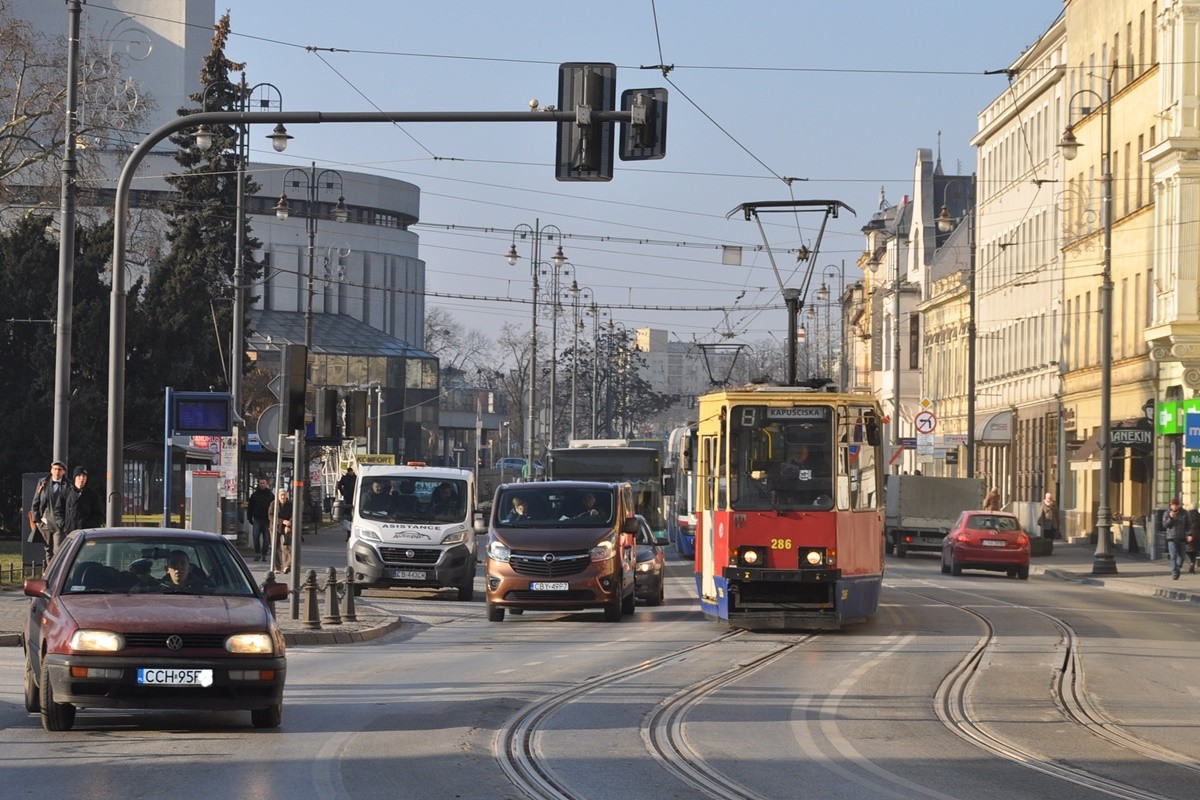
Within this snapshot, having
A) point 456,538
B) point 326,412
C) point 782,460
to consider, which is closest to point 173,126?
point 326,412

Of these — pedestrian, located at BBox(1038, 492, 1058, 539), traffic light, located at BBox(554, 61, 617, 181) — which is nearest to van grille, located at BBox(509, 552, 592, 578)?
traffic light, located at BBox(554, 61, 617, 181)

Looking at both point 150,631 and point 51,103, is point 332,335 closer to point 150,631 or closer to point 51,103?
point 51,103

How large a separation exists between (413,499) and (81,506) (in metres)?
8.02

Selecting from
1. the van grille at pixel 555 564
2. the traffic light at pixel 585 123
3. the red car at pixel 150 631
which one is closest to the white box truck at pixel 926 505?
the van grille at pixel 555 564

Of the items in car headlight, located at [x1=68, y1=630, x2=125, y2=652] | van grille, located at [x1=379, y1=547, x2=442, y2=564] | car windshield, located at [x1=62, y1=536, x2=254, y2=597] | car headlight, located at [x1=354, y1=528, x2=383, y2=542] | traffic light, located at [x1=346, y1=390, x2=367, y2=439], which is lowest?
van grille, located at [x1=379, y1=547, x2=442, y2=564]

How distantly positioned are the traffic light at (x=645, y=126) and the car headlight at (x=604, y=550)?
7939mm

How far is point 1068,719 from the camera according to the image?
48.8 ft

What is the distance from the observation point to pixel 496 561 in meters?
26.6

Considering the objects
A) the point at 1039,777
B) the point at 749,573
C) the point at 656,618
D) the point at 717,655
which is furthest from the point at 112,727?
the point at 656,618

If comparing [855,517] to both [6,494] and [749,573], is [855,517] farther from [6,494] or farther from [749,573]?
[6,494]

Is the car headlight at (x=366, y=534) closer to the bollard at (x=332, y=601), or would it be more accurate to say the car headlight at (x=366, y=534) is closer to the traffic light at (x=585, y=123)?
the bollard at (x=332, y=601)

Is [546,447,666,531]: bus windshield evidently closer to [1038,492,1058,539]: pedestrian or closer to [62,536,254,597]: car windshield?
[1038,492,1058,539]: pedestrian

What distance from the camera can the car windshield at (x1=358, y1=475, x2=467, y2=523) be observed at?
103 feet

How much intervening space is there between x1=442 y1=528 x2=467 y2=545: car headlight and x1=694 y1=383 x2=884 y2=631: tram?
751 centimetres
